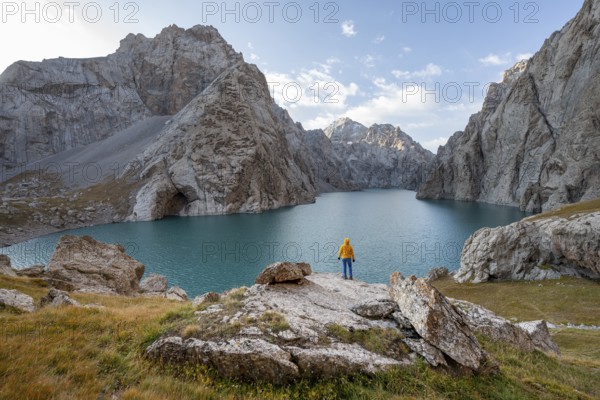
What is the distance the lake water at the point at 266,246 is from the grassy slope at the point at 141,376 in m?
27.7

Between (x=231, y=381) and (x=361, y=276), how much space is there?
3538cm

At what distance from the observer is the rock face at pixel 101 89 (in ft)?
469

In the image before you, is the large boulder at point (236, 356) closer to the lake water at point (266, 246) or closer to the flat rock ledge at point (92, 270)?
the flat rock ledge at point (92, 270)

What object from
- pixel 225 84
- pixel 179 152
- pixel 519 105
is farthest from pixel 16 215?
pixel 519 105

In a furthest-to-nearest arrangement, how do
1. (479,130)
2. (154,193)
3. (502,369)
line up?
1. (479,130)
2. (154,193)
3. (502,369)

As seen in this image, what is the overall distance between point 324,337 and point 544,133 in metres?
156

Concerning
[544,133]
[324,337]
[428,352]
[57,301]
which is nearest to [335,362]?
[324,337]

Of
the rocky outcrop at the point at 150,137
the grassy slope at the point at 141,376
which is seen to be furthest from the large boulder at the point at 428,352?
the rocky outcrop at the point at 150,137

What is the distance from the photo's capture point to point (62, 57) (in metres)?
165

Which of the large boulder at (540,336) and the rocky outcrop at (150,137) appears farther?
the rocky outcrop at (150,137)

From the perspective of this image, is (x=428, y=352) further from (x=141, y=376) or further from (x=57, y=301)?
(x=57, y=301)

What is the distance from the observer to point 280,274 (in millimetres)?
16281

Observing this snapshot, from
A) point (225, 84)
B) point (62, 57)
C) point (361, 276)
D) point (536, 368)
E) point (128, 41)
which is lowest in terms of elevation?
point (361, 276)

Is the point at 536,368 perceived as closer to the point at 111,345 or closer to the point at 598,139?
the point at 111,345
